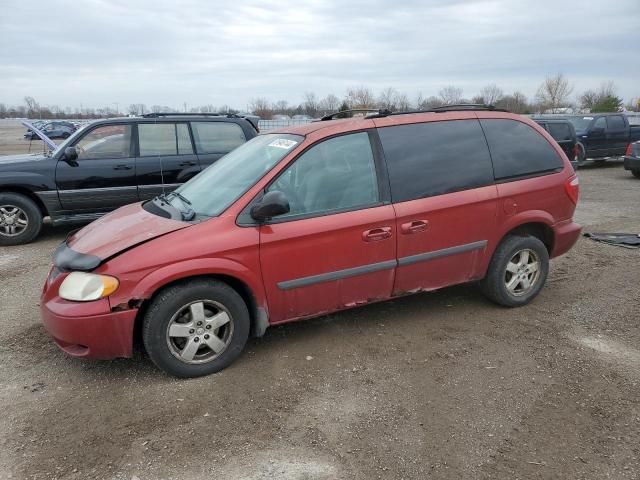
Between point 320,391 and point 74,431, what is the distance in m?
1.47

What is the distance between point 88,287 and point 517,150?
3.59 metres

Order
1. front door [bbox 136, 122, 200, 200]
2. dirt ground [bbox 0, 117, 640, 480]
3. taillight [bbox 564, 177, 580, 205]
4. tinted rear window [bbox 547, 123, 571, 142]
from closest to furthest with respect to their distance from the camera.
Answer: dirt ground [bbox 0, 117, 640, 480] → taillight [bbox 564, 177, 580, 205] → front door [bbox 136, 122, 200, 200] → tinted rear window [bbox 547, 123, 571, 142]

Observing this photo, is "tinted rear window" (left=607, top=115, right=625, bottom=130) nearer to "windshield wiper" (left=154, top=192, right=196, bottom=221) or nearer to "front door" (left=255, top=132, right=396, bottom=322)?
"front door" (left=255, top=132, right=396, bottom=322)


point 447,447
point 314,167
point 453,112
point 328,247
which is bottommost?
point 447,447

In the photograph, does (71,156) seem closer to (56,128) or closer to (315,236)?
Answer: (315,236)

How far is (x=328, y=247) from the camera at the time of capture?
361 centimetres

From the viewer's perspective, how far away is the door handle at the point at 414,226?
12.6 ft

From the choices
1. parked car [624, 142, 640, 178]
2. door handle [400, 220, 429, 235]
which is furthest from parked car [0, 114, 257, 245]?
parked car [624, 142, 640, 178]

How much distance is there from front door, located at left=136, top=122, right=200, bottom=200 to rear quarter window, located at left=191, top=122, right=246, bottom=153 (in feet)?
0.46

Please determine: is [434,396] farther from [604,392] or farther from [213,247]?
[213,247]

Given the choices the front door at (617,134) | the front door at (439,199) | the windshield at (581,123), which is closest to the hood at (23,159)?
the front door at (439,199)

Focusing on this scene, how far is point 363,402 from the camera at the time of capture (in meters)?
3.16

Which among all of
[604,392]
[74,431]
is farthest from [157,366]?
[604,392]

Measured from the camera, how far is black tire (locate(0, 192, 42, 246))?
274 inches
